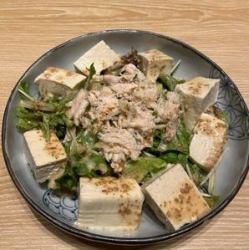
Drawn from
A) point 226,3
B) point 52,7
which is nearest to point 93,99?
point 52,7

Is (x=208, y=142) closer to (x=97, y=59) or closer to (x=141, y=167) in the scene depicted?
(x=141, y=167)

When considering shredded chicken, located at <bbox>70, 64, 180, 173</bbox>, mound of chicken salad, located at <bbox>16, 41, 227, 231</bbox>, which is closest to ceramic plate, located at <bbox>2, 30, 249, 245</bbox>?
mound of chicken salad, located at <bbox>16, 41, 227, 231</bbox>

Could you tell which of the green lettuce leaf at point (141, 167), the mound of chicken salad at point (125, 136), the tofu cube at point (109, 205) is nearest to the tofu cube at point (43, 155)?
the mound of chicken salad at point (125, 136)

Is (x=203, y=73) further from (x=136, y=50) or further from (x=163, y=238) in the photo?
(x=163, y=238)

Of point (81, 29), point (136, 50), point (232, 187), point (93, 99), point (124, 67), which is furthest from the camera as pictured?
point (81, 29)

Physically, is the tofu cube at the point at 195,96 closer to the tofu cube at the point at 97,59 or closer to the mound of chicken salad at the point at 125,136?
the mound of chicken salad at the point at 125,136

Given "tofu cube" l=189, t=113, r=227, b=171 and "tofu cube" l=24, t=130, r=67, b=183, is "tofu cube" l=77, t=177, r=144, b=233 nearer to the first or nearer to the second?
"tofu cube" l=24, t=130, r=67, b=183
